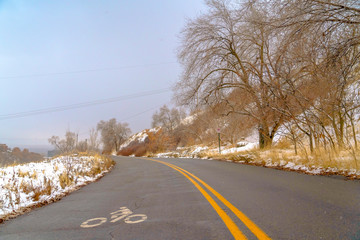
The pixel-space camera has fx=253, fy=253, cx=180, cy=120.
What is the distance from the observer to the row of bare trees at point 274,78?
8.24 metres

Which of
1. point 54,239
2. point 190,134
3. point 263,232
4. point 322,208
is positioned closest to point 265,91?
point 322,208

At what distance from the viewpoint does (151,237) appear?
132 inches

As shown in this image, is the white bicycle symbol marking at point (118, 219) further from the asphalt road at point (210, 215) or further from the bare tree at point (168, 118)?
the bare tree at point (168, 118)

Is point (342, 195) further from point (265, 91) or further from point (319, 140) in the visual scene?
point (265, 91)

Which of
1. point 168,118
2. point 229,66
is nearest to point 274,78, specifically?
point 229,66

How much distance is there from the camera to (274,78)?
12445 mm

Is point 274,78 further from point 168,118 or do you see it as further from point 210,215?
point 168,118

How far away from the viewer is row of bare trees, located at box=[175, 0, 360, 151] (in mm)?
8237

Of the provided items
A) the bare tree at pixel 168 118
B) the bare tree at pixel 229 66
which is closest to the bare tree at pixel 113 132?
the bare tree at pixel 168 118

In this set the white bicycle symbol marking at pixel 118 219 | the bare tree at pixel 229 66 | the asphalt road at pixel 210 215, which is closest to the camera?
the asphalt road at pixel 210 215

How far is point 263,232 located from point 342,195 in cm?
270

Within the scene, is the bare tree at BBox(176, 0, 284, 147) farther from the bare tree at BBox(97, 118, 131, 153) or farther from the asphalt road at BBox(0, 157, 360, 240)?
the bare tree at BBox(97, 118, 131, 153)

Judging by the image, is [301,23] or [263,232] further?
[301,23]

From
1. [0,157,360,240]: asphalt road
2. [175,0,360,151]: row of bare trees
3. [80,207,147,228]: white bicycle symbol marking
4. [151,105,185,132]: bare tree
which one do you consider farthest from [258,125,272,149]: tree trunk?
[151,105,185,132]: bare tree
